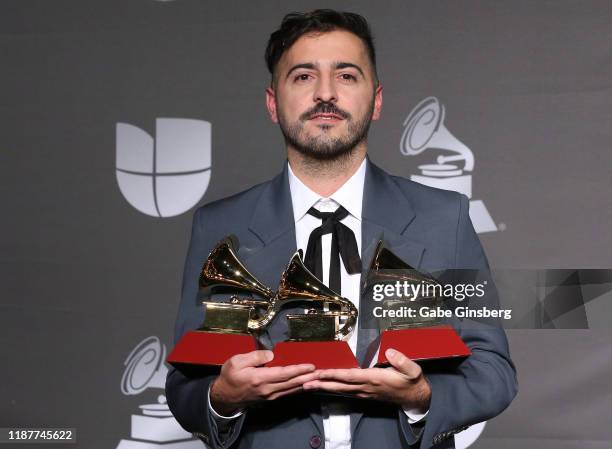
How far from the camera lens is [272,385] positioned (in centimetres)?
168

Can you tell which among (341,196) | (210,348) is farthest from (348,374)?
(341,196)

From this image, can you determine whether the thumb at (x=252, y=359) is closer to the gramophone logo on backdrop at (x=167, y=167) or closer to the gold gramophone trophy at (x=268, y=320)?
the gold gramophone trophy at (x=268, y=320)

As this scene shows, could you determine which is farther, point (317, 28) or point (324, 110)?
point (317, 28)

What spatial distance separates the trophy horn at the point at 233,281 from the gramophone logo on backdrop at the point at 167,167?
970mm

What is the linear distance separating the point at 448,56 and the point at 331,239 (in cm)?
109

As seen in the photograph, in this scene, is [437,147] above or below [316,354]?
above

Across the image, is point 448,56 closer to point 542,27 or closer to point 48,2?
point 542,27

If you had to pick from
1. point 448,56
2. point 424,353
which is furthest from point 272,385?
point 448,56

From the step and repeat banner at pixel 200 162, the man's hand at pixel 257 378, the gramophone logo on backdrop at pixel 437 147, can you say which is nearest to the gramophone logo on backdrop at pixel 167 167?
the step and repeat banner at pixel 200 162

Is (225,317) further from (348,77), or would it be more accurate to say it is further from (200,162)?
(200,162)

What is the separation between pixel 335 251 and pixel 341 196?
0.19 metres

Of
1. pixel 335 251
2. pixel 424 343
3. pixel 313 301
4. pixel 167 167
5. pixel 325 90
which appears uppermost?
pixel 167 167

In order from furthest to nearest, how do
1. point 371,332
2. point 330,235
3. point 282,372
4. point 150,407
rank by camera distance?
1. point 150,407
2. point 330,235
3. point 371,332
4. point 282,372

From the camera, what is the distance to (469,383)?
188cm
